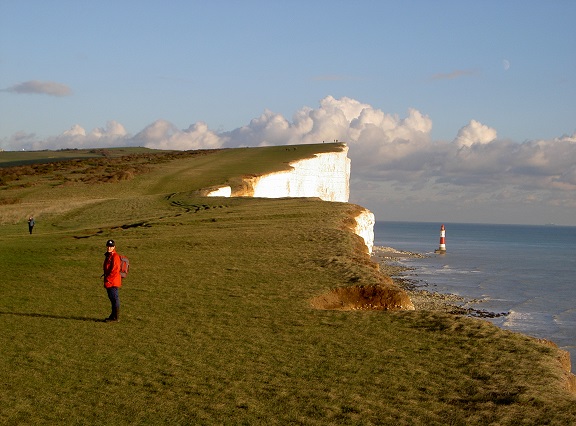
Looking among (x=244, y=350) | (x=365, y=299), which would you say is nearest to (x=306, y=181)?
(x=365, y=299)

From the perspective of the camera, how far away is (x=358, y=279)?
64.8 ft

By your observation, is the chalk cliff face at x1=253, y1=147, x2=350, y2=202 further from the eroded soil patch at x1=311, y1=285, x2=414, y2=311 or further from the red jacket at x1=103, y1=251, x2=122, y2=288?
the red jacket at x1=103, y1=251, x2=122, y2=288

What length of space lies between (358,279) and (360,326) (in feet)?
14.8

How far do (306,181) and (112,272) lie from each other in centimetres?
6015

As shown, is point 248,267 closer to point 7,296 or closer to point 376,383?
point 7,296

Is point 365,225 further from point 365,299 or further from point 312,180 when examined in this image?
point 312,180

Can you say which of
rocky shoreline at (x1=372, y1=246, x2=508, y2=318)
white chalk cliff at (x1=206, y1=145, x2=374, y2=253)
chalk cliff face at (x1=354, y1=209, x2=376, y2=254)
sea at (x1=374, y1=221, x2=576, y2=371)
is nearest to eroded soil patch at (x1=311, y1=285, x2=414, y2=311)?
sea at (x1=374, y1=221, x2=576, y2=371)

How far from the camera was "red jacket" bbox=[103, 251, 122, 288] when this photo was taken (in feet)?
52.3

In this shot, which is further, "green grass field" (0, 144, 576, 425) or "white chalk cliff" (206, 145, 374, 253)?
"white chalk cliff" (206, 145, 374, 253)

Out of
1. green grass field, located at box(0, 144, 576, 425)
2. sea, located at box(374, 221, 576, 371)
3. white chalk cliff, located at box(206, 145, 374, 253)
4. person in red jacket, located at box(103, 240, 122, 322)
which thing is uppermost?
white chalk cliff, located at box(206, 145, 374, 253)

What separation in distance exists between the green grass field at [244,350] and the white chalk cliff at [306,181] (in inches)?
1219

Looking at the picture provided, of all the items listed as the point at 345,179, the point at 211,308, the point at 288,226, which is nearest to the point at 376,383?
the point at 211,308

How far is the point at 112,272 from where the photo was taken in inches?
632

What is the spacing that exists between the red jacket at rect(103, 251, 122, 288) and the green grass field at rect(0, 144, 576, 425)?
0.91 m
